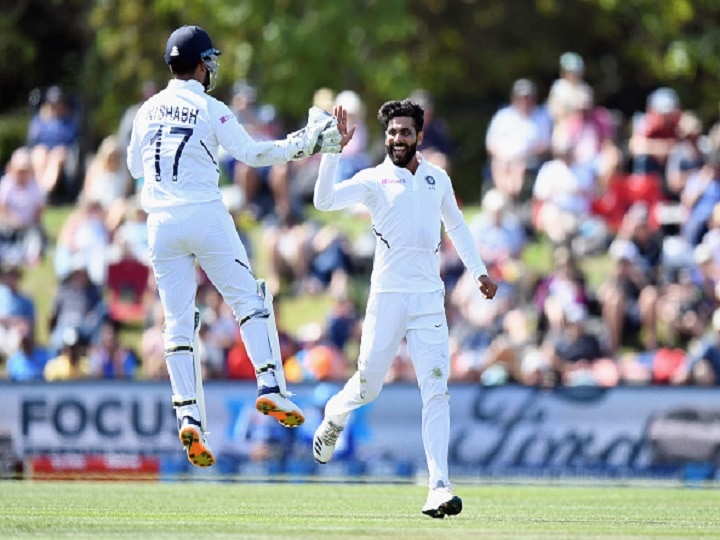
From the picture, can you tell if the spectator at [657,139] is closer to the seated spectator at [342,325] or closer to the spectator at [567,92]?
the spectator at [567,92]

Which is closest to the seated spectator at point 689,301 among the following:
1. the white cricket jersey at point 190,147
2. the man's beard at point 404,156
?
the man's beard at point 404,156

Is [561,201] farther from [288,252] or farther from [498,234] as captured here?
[288,252]

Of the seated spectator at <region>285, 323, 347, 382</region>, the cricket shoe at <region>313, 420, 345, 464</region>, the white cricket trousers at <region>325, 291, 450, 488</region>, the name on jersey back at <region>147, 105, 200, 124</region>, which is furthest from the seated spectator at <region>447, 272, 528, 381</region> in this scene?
the name on jersey back at <region>147, 105, 200, 124</region>

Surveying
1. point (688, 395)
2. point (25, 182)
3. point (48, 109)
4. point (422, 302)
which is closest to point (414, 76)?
point (48, 109)

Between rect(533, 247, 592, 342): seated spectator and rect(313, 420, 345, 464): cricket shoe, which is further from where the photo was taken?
rect(533, 247, 592, 342): seated spectator

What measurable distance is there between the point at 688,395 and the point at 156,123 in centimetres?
752

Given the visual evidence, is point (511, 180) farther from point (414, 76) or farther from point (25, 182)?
point (414, 76)

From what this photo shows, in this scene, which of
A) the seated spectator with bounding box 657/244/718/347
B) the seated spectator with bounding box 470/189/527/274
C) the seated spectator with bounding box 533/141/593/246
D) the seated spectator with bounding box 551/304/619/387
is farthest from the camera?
the seated spectator with bounding box 533/141/593/246

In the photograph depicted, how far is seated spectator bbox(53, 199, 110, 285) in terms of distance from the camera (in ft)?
69.6

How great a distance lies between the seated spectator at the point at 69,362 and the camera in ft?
60.0

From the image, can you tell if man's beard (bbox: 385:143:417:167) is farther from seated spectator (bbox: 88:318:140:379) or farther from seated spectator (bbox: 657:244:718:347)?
seated spectator (bbox: 657:244:718:347)

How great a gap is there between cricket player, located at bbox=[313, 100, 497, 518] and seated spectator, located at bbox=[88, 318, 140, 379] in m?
7.31

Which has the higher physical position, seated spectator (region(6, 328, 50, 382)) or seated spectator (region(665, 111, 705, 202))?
seated spectator (region(665, 111, 705, 202))

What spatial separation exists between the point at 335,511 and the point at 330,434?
64 cm
